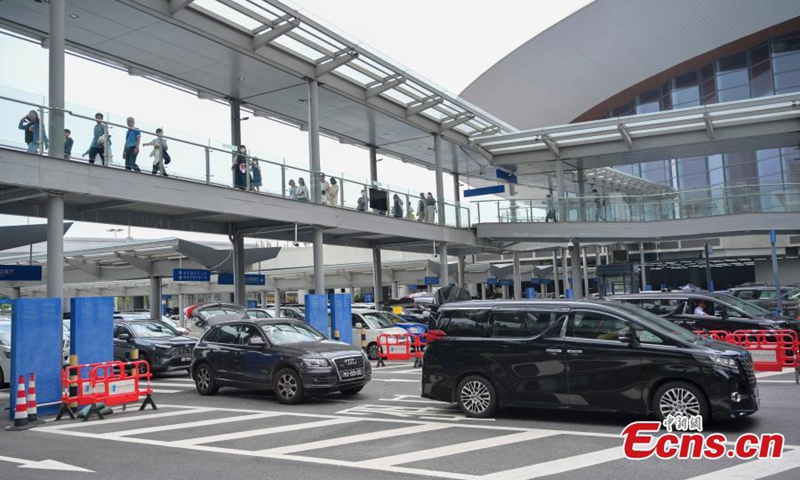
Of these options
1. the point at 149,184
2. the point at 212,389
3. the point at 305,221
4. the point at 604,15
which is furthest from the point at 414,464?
the point at 604,15

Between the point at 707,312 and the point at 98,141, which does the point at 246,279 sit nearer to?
the point at 98,141

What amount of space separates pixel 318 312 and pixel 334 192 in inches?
173

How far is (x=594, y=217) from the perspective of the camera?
31547 millimetres

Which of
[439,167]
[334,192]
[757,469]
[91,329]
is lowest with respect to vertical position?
[757,469]

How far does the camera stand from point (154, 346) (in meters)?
19.0

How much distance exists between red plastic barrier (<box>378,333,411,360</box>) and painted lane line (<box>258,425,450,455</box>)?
10.2 metres

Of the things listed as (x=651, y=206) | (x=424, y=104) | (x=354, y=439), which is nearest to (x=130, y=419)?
(x=354, y=439)

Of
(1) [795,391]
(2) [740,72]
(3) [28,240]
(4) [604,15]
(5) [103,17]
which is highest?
(4) [604,15]

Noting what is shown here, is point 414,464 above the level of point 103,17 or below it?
below

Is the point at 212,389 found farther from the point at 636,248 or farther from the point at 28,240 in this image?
the point at 636,248

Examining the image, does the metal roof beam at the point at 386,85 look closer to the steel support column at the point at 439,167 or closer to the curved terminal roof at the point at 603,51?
the steel support column at the point at 439,167

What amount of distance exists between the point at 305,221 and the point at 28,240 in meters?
8.16

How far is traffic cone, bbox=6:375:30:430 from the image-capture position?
11.5 metres

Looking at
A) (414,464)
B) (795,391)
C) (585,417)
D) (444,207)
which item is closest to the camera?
(414,464)
